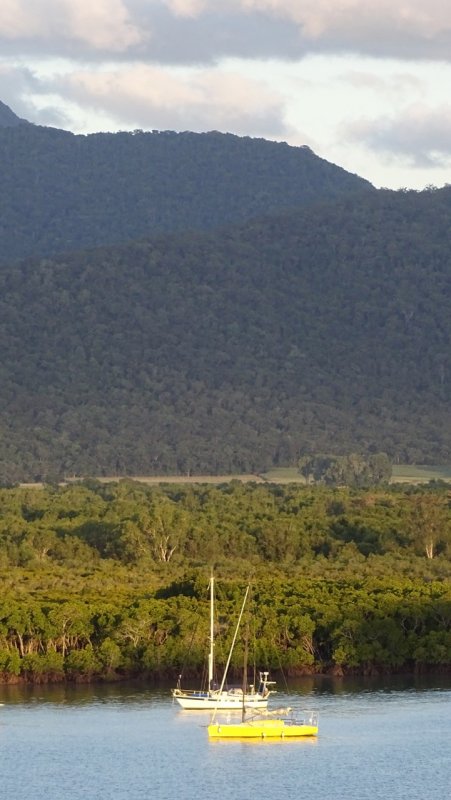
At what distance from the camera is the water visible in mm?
64625

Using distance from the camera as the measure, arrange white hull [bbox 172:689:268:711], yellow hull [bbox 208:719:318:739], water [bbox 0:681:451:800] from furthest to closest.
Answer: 1. white hull [bbox 172:689:268:711]
2. yellow hull [bbox 208:719:318:739]
3. water [bbox 0:681:451:800]

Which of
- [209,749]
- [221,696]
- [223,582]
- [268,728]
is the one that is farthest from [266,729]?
[223,582]

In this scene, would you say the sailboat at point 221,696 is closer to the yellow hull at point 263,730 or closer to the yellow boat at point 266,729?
the yellow boat at point 266,729

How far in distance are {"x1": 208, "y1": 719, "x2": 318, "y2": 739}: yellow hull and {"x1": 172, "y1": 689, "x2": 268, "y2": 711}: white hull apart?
2.01 metres

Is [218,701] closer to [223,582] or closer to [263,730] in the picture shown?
[263,730]

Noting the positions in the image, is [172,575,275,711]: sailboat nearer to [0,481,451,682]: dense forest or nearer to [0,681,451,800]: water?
[0,681,451,800]: water

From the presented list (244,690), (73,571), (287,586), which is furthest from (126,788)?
(73,571)

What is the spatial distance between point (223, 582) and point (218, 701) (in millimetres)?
19420

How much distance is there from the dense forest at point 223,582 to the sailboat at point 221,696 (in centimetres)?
299

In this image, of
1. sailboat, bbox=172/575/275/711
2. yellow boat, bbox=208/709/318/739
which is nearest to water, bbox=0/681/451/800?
yellow boat, bbox=208/709/318/739

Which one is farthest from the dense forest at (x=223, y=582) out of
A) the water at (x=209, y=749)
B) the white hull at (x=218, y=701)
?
the white hull at (x=218, y=701)

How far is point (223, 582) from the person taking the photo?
3743 inches

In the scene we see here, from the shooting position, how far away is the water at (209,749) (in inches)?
2544

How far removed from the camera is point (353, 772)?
66.4m
